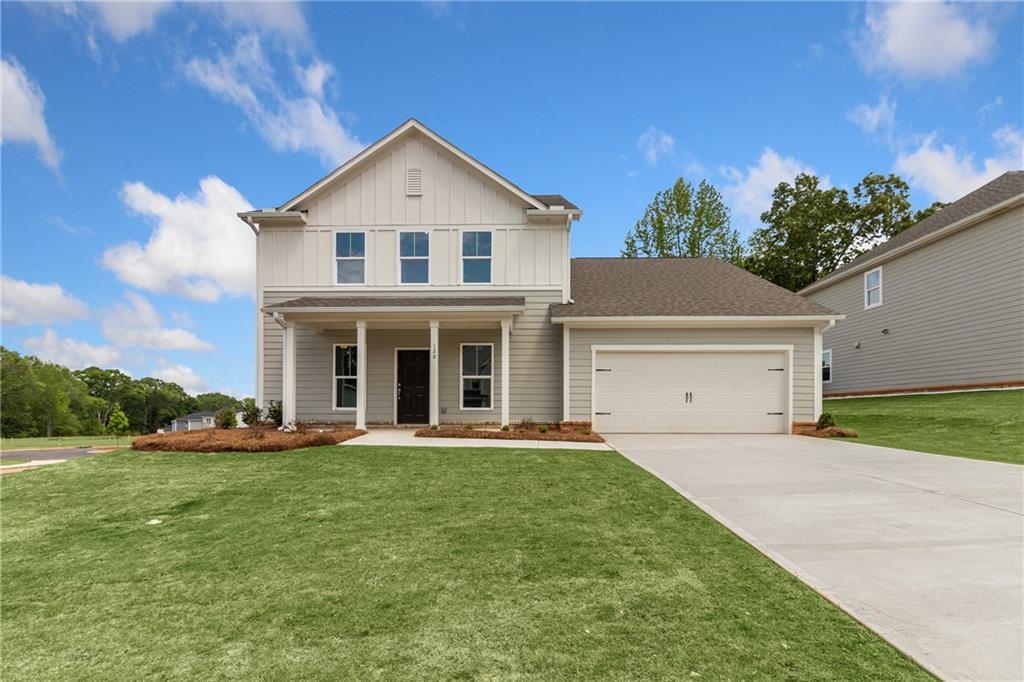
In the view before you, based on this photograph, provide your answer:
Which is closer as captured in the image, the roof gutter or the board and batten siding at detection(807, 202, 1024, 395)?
the roof gutter

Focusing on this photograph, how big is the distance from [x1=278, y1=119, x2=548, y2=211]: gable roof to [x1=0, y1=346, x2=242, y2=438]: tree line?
15786 millimetres

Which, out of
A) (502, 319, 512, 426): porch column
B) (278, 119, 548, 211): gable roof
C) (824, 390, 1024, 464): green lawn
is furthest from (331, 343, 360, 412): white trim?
(824, 390, 1024, 464): green lawn

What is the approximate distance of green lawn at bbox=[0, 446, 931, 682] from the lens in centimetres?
264

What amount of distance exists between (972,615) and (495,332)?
37.2 feet

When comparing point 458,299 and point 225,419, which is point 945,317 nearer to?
point 458,299

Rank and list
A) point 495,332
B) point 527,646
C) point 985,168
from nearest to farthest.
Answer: point 527,646 → point 495,332 → point 985,168

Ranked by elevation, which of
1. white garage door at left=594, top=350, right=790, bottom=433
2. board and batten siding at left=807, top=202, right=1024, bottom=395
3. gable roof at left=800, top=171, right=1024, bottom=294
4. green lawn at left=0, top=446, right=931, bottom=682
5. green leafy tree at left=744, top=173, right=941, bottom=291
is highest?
green leafy tree at left=744, top=173, right=941, bottom=291

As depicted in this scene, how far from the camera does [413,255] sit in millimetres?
13820

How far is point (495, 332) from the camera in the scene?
13.7m

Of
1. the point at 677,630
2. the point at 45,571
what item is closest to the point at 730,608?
the point at 677,630

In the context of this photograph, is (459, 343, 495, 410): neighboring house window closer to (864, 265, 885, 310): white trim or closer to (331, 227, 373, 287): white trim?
(331, 227, 373, 287): white trim

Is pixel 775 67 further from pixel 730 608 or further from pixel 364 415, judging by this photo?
pixel 730 608

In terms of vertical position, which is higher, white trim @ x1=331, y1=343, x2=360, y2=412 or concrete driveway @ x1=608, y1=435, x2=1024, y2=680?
white trim @ x1=331, y1=343, x2=360, y2=412

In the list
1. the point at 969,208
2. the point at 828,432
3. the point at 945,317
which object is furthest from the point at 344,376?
the point at 969,208
